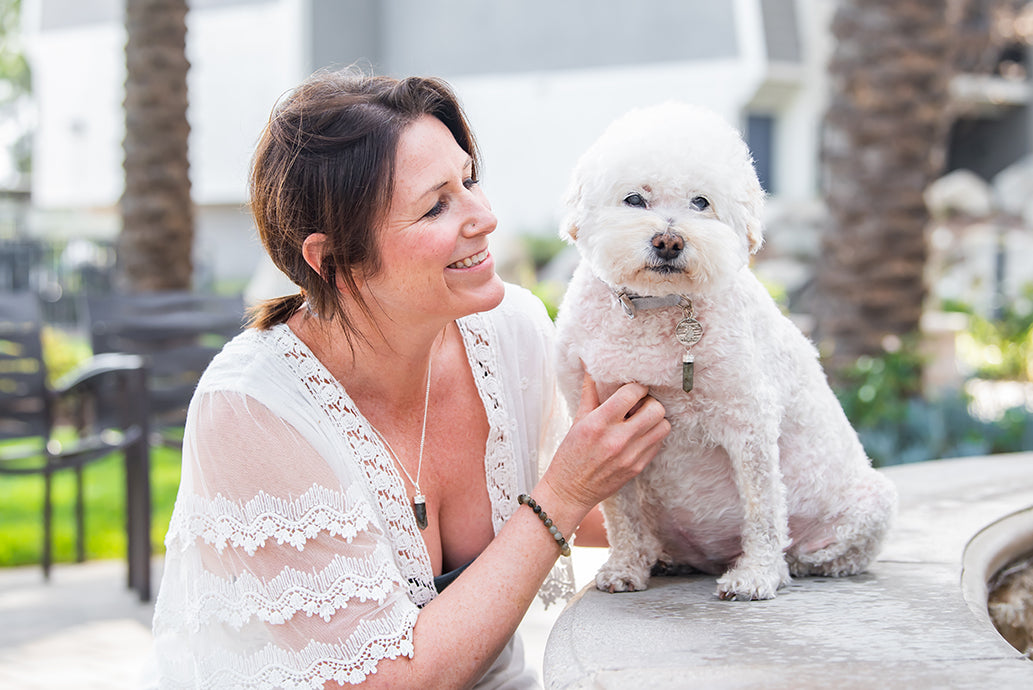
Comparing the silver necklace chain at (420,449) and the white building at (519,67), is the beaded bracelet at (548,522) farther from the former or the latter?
the white building at (519,67)

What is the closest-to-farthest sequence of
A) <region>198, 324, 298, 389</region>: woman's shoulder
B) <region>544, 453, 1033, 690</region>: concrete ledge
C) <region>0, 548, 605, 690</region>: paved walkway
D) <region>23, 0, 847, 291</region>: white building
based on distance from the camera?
1. <region>544, 453, 1033, 690</region>: concrete ledge
2. <region>198, 324, 298, 389</region>: woman's shoulder
3. <region>0, 548, 605, 690</region>: paved walkway
4. <region>23, 0, 847, 291</region>: white building

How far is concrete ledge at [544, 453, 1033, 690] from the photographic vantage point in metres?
1.49

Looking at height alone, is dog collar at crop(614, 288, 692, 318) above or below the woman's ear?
below

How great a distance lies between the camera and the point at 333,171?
1.90m

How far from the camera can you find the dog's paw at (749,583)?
6.08ft

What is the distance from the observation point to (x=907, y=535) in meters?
2.32

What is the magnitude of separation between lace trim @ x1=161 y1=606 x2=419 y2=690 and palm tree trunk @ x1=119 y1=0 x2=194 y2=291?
533cm

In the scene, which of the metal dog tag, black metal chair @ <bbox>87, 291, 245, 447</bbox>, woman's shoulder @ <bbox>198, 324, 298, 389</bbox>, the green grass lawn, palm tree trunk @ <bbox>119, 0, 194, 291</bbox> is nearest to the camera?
the metal dog tag

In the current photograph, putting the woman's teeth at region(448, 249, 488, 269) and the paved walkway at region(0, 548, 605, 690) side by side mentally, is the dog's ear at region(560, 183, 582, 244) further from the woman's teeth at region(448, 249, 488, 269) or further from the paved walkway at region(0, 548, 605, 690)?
the paved walkway at region(0, 548, 605, 690)

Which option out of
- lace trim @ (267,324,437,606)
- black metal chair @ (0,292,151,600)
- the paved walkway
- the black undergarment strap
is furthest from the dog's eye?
black metal chair @ (0,292,151,600)

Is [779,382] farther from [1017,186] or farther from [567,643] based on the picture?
[1017,186]

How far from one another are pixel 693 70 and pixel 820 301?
11646mm

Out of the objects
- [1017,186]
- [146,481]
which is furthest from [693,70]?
[146,481]

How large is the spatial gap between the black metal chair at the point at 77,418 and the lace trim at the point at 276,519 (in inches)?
109
